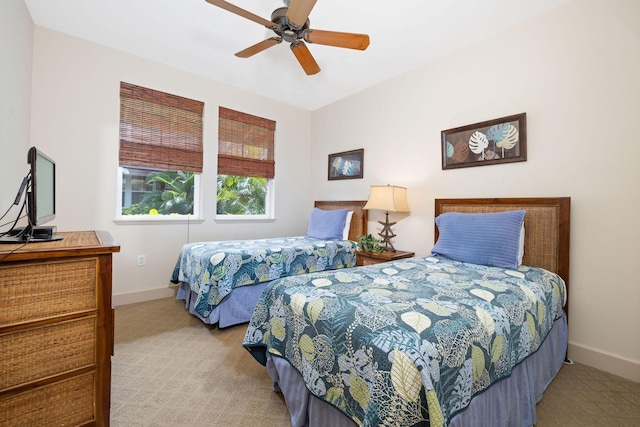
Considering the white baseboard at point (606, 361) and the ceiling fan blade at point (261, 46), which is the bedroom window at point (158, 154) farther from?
the white baseboard at point (606, 361)

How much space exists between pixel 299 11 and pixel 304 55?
561 mm

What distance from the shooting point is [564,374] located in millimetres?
1902

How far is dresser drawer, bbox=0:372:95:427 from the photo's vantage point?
1063 millimetres

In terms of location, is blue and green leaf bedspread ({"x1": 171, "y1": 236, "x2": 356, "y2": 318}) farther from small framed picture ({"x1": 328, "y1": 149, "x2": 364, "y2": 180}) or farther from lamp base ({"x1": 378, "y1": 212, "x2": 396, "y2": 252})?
small framed picture ({"x1": 328, "y1": 149, "x2": 364, "y2": 180})

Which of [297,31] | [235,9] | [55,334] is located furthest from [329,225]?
[55,334]

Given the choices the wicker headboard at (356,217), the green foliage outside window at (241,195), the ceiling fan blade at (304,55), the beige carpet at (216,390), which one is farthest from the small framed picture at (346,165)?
the beige carpet at (216,390)

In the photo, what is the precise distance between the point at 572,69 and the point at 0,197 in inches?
159

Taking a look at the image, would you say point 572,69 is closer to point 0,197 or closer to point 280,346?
point 280,346

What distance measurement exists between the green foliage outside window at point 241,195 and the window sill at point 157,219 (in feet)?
1.27

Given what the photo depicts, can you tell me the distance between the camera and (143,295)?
10.3 ft

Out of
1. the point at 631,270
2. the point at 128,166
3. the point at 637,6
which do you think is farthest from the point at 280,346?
the point at 637,6

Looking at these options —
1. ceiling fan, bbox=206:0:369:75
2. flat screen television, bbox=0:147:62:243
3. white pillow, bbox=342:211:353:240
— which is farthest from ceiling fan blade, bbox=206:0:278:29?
white pillow, bbox=342:211:353:240

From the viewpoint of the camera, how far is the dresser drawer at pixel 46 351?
1.05 metres

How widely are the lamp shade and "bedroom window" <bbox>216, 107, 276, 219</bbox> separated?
1758mm
